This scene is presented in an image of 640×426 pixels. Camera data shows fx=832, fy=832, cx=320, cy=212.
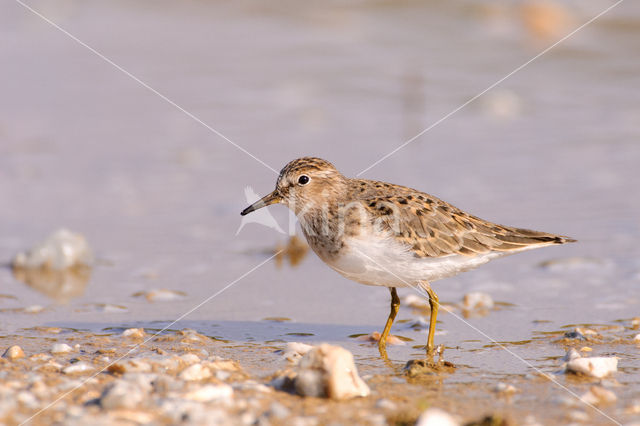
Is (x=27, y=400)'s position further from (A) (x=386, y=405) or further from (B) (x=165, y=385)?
(A) (x=386, y=405)

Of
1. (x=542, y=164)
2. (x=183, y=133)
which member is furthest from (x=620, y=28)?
(x=183, y=133)

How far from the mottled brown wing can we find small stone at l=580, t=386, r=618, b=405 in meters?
1.67

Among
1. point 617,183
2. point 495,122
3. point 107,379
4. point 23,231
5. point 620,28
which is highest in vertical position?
point 620,28

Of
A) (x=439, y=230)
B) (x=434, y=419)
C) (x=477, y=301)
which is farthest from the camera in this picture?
(x=477, y=301)

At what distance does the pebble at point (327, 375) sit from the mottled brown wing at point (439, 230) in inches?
62.2

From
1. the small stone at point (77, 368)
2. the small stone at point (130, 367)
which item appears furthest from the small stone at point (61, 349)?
the small stone at point (130, 367)

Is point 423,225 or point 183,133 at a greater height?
point 183,133

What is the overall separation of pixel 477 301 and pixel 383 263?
1.23 meters

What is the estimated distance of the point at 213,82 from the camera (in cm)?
1313

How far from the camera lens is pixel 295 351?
5289mm

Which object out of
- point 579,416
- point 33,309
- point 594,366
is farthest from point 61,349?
point 594,366

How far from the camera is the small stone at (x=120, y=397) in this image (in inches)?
157

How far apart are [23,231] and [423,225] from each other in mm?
4402

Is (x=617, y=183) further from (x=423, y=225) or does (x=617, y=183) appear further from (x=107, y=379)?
(x=107, y=379)
